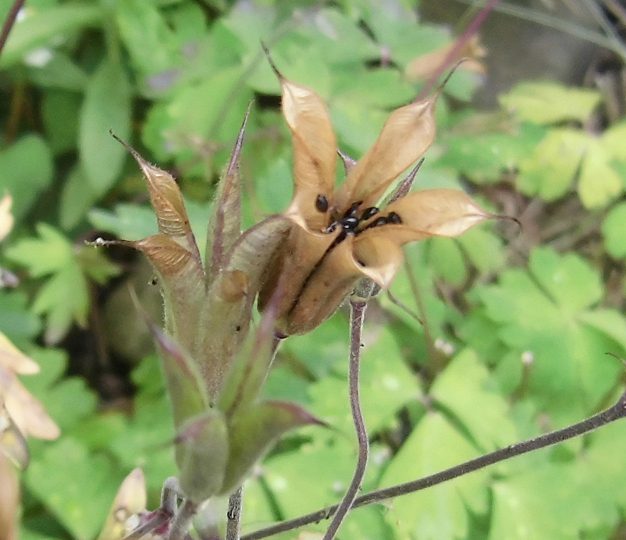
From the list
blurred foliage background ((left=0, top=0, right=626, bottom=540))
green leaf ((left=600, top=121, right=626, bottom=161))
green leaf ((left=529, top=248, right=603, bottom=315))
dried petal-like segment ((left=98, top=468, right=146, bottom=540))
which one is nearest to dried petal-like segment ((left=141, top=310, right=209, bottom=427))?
dried petal-like segment ((left=98, top=468, right=146, bottom=540))

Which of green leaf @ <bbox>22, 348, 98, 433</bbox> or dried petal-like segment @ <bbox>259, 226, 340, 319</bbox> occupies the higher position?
dried petal-like segment @ <bbox>259, 226, 340, 319</bbox>

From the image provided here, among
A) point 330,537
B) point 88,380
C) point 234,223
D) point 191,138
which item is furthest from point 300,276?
point 88,380

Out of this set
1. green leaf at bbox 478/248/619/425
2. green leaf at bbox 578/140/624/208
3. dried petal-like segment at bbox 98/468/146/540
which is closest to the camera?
dried petal-like segment at bbox 98/468/146/540

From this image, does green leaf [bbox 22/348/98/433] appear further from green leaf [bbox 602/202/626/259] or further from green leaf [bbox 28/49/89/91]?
green leaf [bbox 602/202/626/259]

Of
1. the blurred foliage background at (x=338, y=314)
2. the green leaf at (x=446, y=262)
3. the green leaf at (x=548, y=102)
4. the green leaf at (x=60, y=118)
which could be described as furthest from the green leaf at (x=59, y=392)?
the green leaf at (x=548, y=102)

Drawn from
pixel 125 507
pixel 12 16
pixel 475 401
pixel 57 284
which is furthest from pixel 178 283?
pixel 57 284
